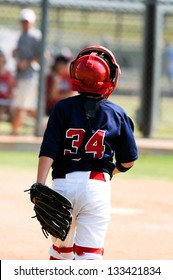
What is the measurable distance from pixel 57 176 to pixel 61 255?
0.48 metres

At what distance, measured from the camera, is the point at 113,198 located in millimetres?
9703

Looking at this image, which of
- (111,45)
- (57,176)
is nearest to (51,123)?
(57,176)

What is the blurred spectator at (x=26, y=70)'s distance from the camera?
14289 millimetres

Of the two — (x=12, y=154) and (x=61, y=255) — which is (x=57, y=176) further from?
(x=12, y=154)

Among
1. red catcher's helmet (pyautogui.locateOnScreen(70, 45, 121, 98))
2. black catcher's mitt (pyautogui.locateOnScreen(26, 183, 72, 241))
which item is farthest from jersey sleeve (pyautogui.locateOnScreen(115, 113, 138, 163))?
black catcher's mitt (pyautogui.locateOnScreen(26, 183, 72, 241))

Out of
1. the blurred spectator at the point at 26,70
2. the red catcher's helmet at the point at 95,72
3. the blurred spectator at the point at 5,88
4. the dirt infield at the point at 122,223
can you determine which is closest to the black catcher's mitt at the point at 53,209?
the red catcher's helmet at the point at 95,72

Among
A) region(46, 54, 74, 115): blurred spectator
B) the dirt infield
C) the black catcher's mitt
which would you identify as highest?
the black catcher's mitt

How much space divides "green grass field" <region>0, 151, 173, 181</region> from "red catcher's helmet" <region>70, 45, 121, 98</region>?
6.23m

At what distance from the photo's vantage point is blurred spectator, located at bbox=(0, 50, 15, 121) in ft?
50.0

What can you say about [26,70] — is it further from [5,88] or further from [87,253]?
[87,253]

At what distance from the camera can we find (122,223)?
8336 mm

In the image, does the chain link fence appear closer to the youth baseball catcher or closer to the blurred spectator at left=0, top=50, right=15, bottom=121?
the blurred spectator at left=0, top=50, right=15, bottom=121

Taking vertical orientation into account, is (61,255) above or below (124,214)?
above

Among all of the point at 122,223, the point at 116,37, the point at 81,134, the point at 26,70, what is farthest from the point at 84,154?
the point at 116,37
